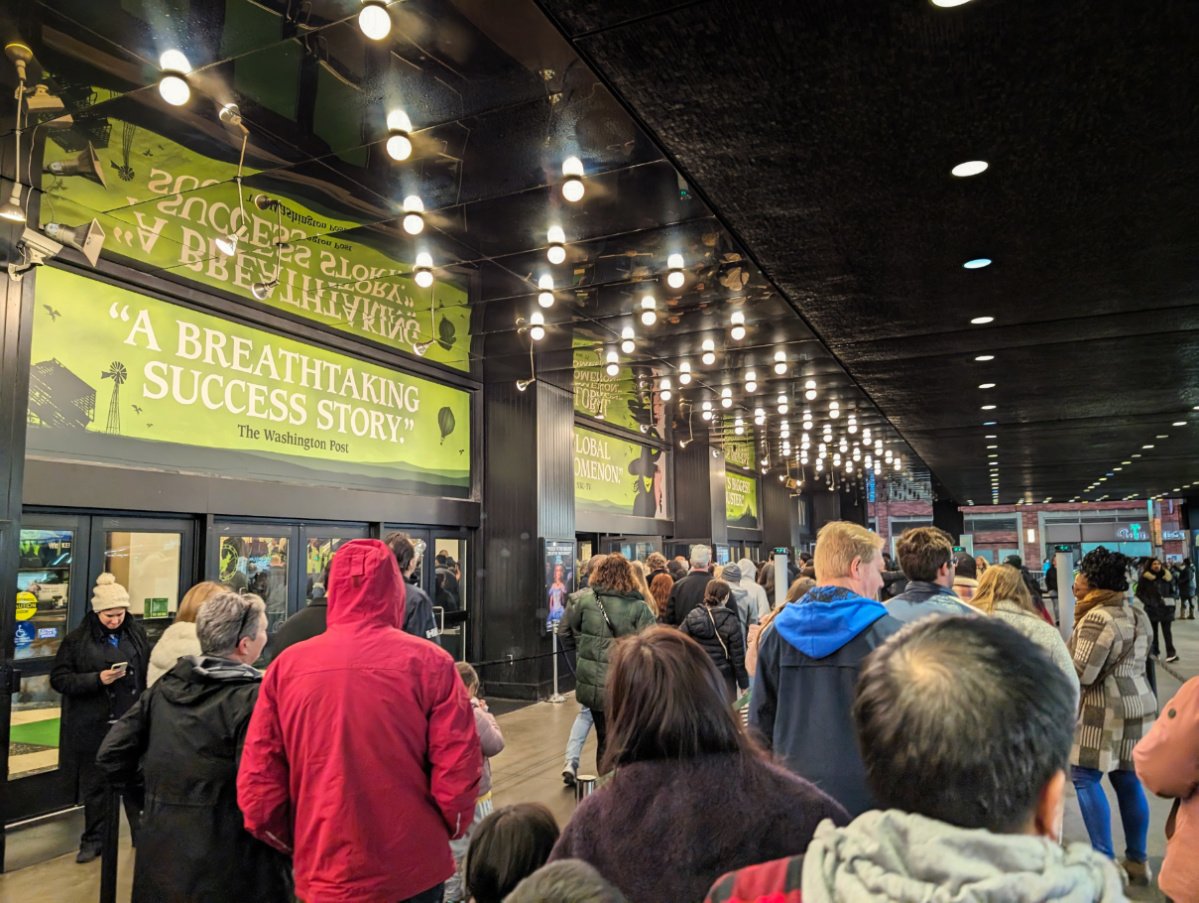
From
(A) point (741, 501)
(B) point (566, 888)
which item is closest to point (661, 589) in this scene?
(B) point (566, 888)

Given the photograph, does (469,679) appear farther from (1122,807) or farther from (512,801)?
(1122,807)

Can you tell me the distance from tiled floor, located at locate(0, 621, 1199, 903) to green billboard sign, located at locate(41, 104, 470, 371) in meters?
3.98

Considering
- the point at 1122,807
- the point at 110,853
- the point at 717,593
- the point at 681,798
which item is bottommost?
the point at 1122,807

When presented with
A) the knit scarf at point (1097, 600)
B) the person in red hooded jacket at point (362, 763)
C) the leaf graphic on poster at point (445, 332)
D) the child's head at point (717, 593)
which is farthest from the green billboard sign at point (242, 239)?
the knit scarf at point (1097, 600)

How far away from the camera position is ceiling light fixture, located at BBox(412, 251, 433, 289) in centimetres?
627

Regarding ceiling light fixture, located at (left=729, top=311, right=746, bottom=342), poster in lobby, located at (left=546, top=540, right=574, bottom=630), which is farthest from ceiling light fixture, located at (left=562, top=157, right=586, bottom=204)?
poster in lobby, located at (left=546, top=540, right=574, bottom=630)

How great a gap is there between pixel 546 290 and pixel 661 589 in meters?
2.98

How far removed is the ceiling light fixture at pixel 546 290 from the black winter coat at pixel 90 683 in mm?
4140

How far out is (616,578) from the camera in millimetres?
5398

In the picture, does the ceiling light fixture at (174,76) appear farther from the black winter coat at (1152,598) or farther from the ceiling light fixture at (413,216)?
the black winter coat at (1152,598)

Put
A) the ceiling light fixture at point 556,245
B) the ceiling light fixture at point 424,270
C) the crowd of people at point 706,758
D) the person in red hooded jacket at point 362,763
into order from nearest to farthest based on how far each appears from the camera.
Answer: the crowd of people at point 706,758 < the person in red hooded jacket at point 362,763 < the ceiling light fixture at point 556,245 < the ceiling light fixture at point 424,270

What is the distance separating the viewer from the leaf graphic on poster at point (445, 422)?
31.8 feet

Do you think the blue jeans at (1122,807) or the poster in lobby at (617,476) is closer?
the blue jeans at (1122,807)

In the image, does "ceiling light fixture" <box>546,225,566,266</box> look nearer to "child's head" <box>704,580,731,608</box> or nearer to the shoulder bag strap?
"child's head" <box>704,580,731,608</box>
